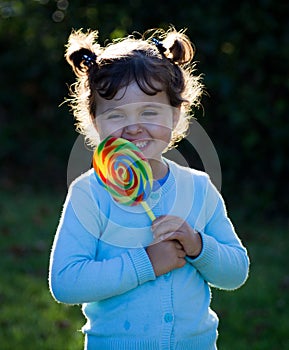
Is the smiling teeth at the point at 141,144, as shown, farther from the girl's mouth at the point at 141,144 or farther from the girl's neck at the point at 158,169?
the girl's neck at the point at 158,169

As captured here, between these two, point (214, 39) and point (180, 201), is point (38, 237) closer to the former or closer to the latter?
point (214, 39)

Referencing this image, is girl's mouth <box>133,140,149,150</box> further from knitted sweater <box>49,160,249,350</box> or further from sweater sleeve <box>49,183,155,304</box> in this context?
sweater sleeve <box>49,183,155,304</box>

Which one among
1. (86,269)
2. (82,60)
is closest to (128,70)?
(82,60)

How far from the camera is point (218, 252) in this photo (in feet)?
7.77

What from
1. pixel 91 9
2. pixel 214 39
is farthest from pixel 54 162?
pixel 214 39

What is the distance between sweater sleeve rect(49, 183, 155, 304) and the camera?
7.31 ft

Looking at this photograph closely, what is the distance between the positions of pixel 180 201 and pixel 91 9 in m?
5.66

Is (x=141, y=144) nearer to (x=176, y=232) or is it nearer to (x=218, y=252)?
(x=176, y=232)

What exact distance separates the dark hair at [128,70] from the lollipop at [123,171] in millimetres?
158

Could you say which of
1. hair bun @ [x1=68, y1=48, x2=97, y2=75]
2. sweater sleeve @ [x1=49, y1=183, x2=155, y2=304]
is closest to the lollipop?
sweater sleeve @ [x1=49, y1=183, x2=155, y2=304]

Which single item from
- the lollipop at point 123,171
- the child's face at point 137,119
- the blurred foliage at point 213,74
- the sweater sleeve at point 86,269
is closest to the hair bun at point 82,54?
the child's face at point 137,119

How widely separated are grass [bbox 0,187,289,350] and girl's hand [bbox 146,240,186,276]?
155cm

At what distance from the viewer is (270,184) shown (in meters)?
7.15

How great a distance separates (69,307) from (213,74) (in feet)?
11.3
